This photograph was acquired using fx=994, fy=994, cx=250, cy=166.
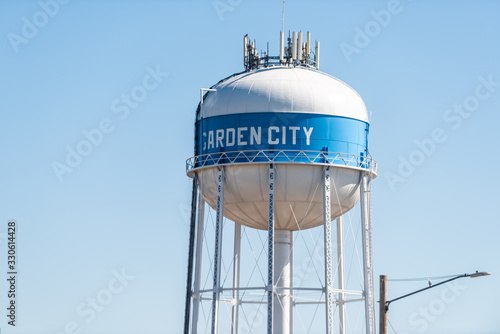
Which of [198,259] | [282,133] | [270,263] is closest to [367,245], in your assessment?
[270,263]

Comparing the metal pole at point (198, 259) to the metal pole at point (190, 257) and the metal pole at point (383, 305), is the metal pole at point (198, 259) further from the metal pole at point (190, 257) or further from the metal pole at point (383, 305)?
the metal pole at point (383, 305)

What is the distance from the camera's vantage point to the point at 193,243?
42188mm

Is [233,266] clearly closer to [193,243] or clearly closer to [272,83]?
[193,243]

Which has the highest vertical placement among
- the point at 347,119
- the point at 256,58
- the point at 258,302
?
the point at 256,58

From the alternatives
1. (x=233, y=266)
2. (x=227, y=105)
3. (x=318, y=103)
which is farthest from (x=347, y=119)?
(x=233, y=266)

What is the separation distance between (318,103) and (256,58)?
200 inches

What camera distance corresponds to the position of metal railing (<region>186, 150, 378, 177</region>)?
3825cm

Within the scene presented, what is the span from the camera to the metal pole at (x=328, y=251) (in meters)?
37.2

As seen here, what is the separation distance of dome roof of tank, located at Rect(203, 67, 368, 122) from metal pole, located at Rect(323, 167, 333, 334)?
2.70m

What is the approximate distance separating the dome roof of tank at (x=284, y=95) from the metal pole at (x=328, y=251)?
270 cm

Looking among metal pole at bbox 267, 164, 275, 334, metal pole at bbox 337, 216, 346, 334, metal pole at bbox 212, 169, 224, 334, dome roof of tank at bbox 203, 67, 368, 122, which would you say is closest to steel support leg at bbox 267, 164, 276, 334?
metal pole at bbox 267, 164, 275, 334

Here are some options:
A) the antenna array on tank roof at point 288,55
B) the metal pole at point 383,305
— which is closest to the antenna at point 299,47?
the antenna array on tank roof at point 288,55

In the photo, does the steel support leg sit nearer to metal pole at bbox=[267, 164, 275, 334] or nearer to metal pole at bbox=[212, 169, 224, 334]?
metal pole at bbox=[267, 164, 275, 334]

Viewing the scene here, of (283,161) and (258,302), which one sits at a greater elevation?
(283,161)
